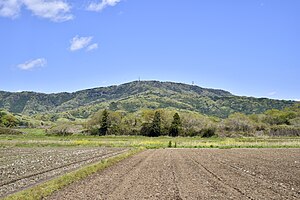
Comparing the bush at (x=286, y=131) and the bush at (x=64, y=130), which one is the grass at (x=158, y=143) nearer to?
the bush at (x=286, y=131)

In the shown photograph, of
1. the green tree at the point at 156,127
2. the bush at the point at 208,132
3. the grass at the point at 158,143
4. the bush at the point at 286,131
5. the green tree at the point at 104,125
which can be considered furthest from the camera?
the green tree at the point at 104,125

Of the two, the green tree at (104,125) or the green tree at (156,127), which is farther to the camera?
the green tree at (104,125)

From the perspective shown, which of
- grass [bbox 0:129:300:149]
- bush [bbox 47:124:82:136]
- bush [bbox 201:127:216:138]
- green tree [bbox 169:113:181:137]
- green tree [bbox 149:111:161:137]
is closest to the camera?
grass [bbox 0:129:300:149]

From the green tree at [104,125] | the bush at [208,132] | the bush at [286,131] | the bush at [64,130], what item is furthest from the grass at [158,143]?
the bush at [64,130]

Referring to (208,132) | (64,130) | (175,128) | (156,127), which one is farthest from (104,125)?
(208,132)

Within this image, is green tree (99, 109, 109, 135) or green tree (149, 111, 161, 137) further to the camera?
green tree (99, 109, 109, 135)

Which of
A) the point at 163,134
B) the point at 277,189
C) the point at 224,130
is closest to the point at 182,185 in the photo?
the point at 277,189

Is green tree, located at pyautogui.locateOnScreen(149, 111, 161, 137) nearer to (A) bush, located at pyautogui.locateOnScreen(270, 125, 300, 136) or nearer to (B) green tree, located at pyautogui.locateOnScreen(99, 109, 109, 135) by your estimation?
(B) green tree, located at pyautogui.locateOnScreen(99, 109, 109, 135)

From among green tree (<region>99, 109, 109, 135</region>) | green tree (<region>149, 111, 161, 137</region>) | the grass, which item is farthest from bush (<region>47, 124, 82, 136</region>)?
the grass

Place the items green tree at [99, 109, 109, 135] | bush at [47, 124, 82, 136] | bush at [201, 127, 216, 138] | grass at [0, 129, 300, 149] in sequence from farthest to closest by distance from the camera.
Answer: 1. bush at [47, 124, 82, 136]
2. green tree at [99, 109, 109, 135]
3. bush at [201, 127, 216, 138]
4. grass at [0, 129, 300, 149]

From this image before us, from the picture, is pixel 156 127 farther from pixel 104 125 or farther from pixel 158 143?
pixel 158 143

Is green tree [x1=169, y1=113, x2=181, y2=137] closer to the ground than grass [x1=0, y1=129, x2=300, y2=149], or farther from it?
farther from it

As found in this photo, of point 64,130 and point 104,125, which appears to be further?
point 64,130

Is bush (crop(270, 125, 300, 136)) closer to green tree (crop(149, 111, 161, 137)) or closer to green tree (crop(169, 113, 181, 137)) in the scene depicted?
green tree (crop(169, 113, 181, 137))
